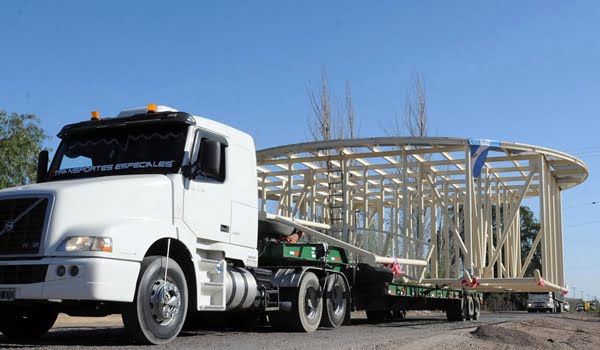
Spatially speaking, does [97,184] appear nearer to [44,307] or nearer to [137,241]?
[137,241]

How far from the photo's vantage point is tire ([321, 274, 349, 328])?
1301cm

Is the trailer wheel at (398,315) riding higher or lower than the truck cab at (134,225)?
lower

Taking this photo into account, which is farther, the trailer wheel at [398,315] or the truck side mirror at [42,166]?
the trailer wheel at [398,315]

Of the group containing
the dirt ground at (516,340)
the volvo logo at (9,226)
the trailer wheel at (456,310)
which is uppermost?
the volvo logo at (9,226)

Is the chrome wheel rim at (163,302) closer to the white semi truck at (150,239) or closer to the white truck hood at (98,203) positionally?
the white semi truck at (150,239)

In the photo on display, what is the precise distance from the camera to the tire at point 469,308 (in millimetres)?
19625

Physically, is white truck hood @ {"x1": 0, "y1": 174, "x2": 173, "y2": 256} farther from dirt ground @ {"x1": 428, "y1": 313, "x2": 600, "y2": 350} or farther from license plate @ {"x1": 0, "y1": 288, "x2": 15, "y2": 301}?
dirt ground @ {"x1": 428, "y1": 313, "x2": 600, "y2": 350}

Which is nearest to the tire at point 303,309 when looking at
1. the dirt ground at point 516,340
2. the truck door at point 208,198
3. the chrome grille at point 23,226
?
the truck door at point 208,198

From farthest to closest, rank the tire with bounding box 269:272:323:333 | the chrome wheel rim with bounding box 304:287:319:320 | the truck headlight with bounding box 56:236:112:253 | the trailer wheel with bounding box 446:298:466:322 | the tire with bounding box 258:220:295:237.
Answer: the trailer wheel with bounding box 446:298:466:322 → the tire with bounding box 258:220:295:237 → the chrome wheel rim with bounding box 304:287:319:320 → the tire with bounding box 269:272:323:333 → the truck headlight with bounding box 56:236:112:253

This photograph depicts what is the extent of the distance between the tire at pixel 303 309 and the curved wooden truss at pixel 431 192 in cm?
553

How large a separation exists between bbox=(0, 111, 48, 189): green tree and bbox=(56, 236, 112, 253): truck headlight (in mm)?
16817

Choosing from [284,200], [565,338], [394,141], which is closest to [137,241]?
[565,338]

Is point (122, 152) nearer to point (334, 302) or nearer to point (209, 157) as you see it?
point (209, 157)

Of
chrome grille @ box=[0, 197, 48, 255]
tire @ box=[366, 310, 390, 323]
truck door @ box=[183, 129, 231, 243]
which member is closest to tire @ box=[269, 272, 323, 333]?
truck door @ box=[183, 129, 231, 243]
